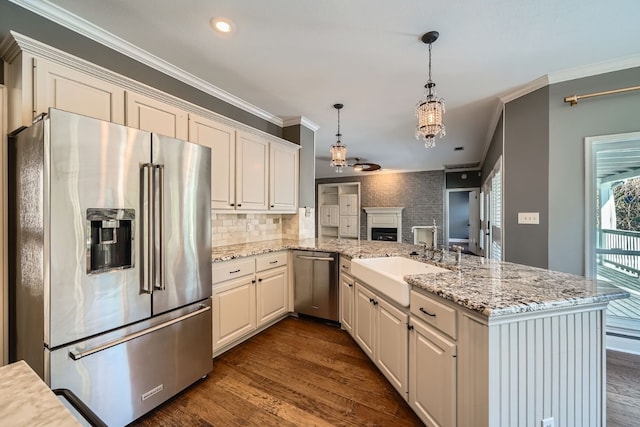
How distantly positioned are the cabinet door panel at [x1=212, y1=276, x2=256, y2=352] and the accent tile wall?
636cm

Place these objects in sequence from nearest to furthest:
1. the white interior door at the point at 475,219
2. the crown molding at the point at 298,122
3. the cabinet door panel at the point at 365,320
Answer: the cabinet door panel at the point at 365,320, the crown molding at the point at 298,122, the white interior door at the point at 475,219

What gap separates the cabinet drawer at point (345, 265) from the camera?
2738 mm

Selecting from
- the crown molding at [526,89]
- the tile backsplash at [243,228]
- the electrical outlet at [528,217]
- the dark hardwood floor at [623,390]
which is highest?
the crown molding at [526,89]

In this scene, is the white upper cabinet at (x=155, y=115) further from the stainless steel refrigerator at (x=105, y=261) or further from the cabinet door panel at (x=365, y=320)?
the cabinet door panel at (x=365, y=320)

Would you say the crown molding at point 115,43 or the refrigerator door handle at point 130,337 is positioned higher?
the crown molding at point 115,43

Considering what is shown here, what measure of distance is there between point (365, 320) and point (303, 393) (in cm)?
75

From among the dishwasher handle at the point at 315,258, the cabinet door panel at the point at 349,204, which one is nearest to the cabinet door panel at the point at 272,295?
the dishwasher handle at the point at 315,258

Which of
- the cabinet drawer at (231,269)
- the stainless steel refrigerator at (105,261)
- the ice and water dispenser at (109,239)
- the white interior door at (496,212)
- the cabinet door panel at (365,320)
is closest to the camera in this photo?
the stainless steel refrigerator at (105,261)

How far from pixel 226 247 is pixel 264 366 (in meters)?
1.35

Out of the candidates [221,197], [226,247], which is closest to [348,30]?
[221,197]

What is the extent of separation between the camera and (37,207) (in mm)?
1334

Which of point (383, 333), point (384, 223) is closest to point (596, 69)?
point (383, 333)

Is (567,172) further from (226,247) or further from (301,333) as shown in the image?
(226,247)

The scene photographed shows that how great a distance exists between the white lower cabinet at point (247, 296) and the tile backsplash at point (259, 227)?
0.60 metres
